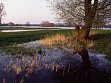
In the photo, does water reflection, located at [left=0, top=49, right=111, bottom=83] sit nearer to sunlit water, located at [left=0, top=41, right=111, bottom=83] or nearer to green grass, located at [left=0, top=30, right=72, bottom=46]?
sunlit water, located at [left=0, top=41, right=111, bottom=83]

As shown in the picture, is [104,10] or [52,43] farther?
[104,10]

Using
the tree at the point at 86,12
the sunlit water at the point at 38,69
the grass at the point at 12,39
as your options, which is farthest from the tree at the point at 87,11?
the sunlit water at the point at 38,69

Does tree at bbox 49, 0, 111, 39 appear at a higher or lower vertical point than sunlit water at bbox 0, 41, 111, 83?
higher

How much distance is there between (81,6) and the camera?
30.2m

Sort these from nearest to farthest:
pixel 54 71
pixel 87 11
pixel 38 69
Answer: pixel 54 71, pixel 38 69, pixel 87 11

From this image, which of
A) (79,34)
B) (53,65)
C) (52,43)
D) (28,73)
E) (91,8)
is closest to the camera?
(28,73)

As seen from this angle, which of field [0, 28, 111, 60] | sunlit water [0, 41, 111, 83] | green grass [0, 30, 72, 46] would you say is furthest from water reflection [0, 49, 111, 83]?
green grass [0, 30, 72, 46]

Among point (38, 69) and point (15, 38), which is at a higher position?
point (38, 69)

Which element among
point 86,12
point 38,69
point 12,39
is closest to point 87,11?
point 86,12

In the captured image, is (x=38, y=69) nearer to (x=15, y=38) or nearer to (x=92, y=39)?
(x=92, y=39)

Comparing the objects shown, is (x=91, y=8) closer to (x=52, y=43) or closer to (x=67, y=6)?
(x=67, y=6)

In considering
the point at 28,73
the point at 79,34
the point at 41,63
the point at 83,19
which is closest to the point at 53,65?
the point at 41,63

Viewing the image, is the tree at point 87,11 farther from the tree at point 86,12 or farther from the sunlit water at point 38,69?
the sunlit water at point 38,69

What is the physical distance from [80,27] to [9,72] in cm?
2094
